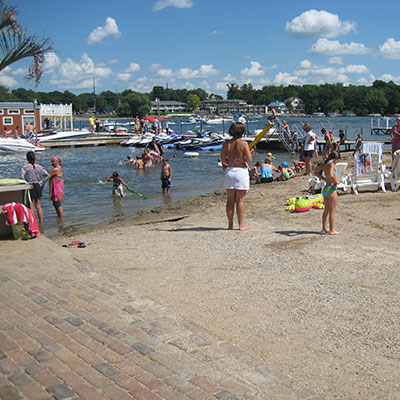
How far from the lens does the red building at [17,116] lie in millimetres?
44281

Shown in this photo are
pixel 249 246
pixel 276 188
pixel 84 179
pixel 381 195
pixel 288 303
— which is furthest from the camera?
pixel 84 179

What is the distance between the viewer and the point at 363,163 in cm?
1212

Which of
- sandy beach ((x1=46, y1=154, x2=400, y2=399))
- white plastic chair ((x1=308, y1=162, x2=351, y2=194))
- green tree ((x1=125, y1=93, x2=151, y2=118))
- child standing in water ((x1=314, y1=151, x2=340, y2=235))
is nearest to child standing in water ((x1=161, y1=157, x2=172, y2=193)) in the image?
white plastic chair ((x1=308, y1=162, x2=351, y2=194))

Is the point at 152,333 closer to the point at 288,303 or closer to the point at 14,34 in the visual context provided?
the point at 288,303

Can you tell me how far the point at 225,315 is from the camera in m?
4.63

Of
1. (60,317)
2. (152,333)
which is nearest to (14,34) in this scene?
(60,317)

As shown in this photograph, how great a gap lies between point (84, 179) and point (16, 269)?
16165 millimetres

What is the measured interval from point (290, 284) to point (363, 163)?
7.56 metres

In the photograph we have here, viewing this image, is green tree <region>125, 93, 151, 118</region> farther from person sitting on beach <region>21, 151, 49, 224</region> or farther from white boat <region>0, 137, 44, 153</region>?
person sitting on beach <region>21, 151, 49, 224</region>

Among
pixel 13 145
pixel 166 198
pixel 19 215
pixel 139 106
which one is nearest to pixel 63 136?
pixel 13 145

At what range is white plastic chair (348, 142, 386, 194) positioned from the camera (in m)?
12.1

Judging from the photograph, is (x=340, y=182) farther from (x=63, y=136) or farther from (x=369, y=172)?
(x=63, y=136)

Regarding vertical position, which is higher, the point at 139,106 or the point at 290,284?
the point at 139,106

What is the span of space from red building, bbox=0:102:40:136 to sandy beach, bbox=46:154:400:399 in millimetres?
38339
